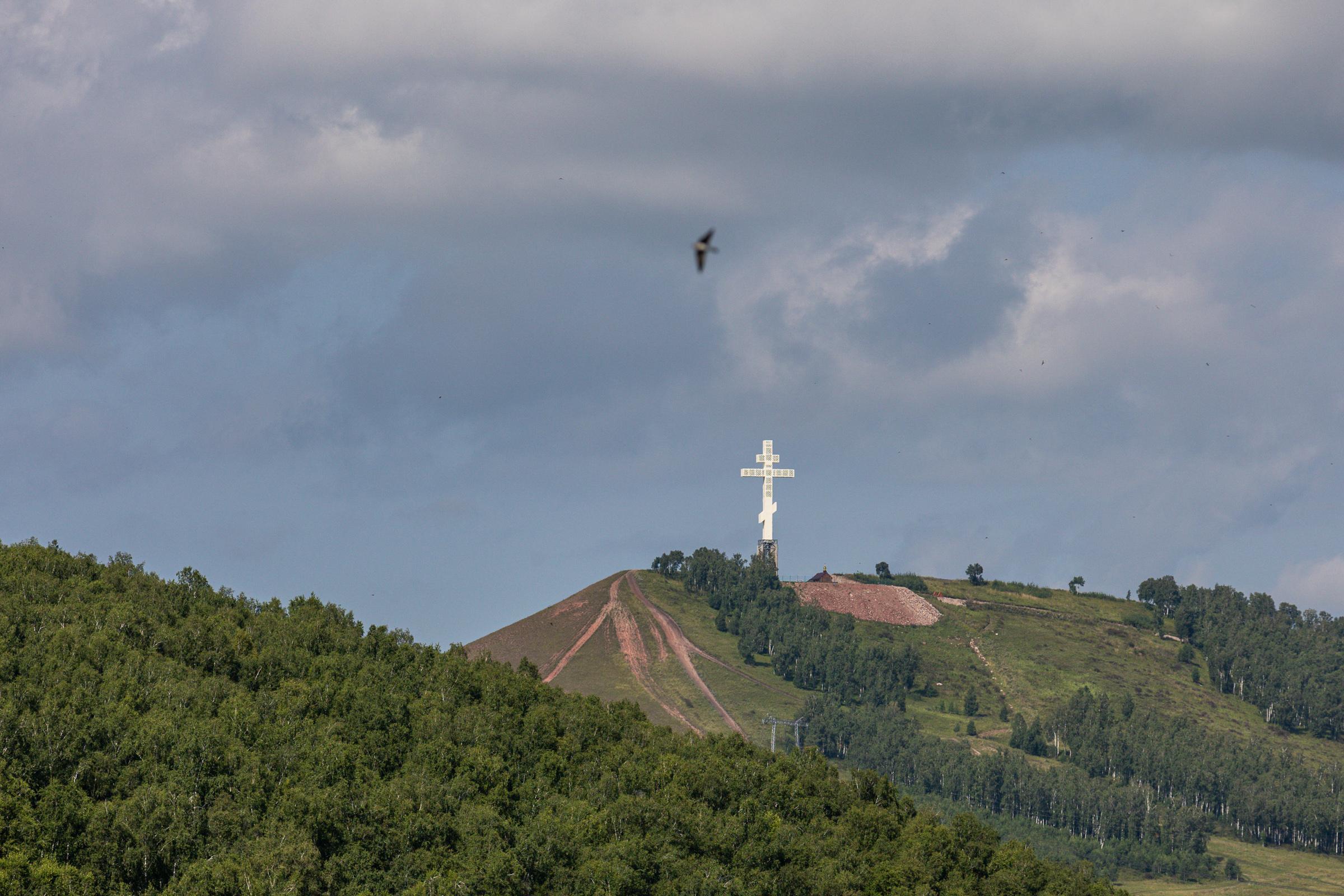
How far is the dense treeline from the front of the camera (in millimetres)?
108312

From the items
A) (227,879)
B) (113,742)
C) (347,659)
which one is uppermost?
(347,659)

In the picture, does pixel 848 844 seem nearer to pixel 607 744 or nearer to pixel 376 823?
pixel 607 744

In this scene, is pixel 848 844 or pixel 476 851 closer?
pixel 476 851

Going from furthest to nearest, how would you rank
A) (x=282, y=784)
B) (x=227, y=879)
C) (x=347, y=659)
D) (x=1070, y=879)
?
(x=347, y=659) < (x=1070, y=879) < (x=282, y=784) < (x=227, y=879)

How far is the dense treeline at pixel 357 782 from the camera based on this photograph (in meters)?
108

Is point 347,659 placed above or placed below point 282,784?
above

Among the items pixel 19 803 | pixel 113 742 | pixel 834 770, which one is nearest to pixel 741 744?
pixel 834 770

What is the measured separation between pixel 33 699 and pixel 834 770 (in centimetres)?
7216

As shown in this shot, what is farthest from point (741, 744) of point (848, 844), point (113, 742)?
point (113, 742)

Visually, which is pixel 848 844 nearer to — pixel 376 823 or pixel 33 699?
pixel 376 823

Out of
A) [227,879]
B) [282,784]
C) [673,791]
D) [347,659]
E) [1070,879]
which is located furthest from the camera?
[347,659]

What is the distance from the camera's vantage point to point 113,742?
390 ft

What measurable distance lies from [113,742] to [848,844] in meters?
58.4

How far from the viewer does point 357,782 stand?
4872 inches
